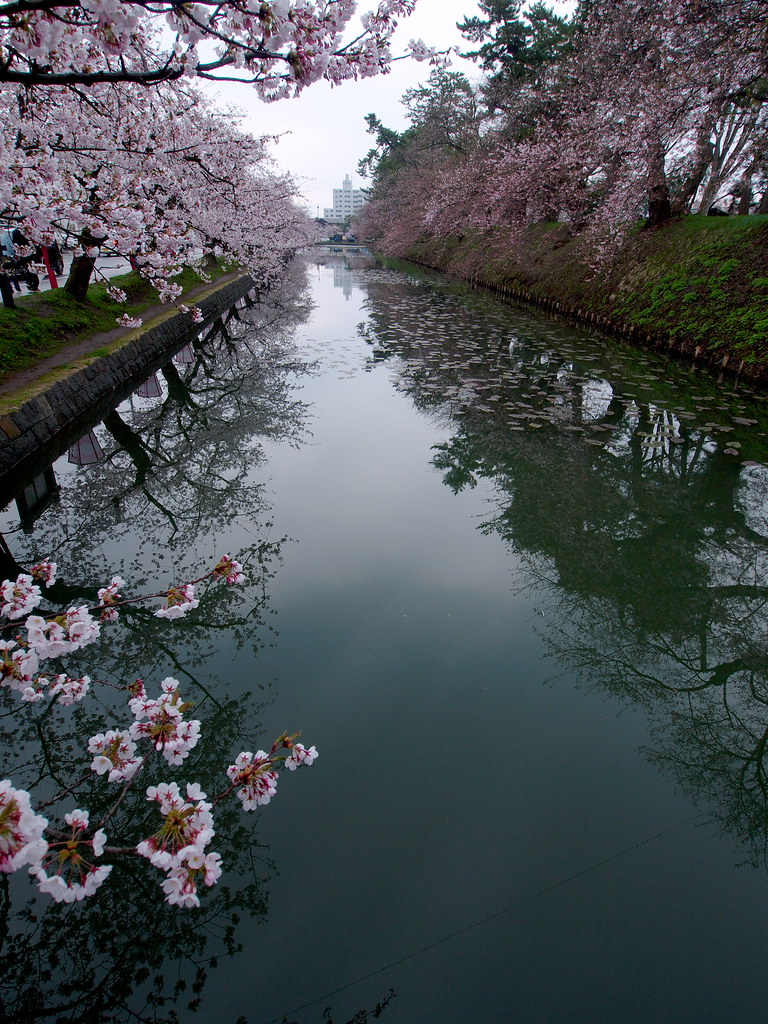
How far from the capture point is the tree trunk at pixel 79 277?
11219mm

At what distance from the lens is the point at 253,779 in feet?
7.23

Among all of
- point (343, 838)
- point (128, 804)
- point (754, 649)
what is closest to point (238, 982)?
point (343, 838)

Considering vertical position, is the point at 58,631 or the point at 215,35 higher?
the point at 215,35

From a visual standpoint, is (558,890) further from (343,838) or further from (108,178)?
(108,178)

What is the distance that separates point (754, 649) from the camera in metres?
4.06

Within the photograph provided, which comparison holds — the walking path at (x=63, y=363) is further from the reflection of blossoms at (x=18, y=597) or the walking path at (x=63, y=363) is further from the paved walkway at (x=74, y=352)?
the reflection of blossoms at (x=18, y=597)

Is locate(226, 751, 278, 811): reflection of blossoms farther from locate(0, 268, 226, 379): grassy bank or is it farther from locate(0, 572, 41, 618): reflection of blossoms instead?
locate(0, 268, 226, 379): grassy bank

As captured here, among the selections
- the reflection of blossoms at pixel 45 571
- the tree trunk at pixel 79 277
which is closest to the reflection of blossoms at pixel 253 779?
the reflection of blossoms at pixel 45 571

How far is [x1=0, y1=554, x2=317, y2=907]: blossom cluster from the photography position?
57.0 inches

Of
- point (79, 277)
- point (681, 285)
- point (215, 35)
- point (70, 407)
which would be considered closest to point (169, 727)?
point (215, 35)

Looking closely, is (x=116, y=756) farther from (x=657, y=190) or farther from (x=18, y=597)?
(x=657, y=190)

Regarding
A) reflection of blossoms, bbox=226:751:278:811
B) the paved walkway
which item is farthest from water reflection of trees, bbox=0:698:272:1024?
the paved walkway

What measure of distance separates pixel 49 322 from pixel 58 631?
971 centimetres

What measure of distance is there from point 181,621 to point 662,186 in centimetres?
1822
